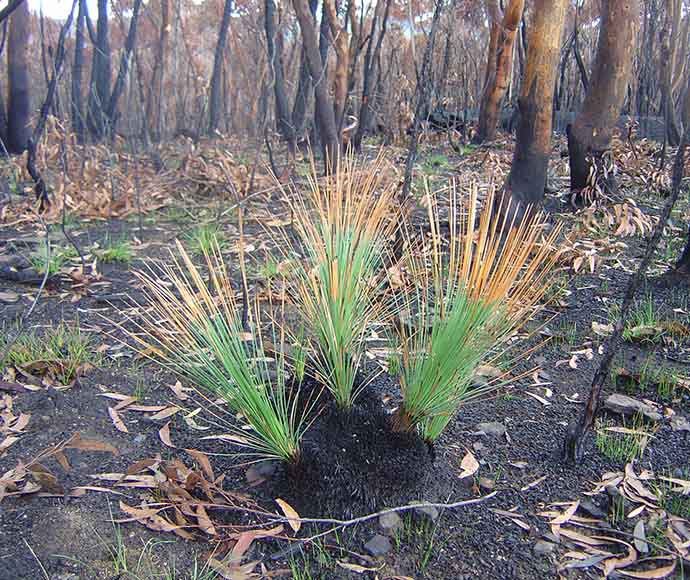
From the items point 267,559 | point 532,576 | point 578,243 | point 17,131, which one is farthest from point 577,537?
point 17,131

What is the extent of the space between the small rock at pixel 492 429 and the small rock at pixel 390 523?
0.58 metres

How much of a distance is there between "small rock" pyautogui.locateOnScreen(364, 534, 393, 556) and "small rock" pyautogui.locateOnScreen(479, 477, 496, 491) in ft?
1.30

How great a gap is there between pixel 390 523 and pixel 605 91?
393 cm

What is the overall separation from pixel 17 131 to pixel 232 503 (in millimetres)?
7611

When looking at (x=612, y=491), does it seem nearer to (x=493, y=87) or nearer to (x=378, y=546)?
(x=378, y=546)

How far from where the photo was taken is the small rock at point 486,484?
2.05m

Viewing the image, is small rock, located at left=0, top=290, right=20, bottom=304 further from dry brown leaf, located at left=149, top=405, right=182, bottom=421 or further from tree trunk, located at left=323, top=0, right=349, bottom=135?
tree trunk, located at left=323, top=0, right=349, bottom=135

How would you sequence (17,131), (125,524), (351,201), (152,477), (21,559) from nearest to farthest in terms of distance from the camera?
(21,559) → (125,524) → (152,477) → (351,201) → (17,131)

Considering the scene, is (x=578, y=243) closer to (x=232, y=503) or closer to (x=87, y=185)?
(x=232, y=503)

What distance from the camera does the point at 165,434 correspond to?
225 cm

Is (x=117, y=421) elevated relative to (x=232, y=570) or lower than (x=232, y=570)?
elevated

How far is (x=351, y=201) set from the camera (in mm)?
2121

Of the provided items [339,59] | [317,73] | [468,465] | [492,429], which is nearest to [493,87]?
[339,59]

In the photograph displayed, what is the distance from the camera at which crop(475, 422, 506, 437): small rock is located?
2.34 m
